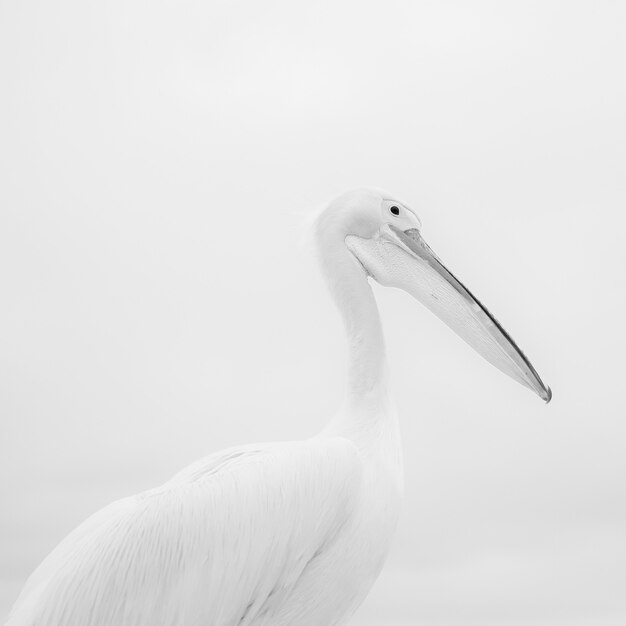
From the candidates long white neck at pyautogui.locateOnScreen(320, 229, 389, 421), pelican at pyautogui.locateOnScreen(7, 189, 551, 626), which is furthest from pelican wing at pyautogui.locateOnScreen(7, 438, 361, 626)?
long white neck at pyautogui.locateOnScreen(320, 229, 389, 421)

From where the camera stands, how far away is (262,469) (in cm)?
746

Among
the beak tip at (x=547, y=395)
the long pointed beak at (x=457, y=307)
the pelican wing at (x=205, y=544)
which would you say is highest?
the long pointed beak at (x=457, y=307)

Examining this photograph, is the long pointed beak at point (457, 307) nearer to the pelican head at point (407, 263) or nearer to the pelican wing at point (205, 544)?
the pelican head at point (407, 263)

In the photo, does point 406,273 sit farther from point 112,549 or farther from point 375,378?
point 112,549

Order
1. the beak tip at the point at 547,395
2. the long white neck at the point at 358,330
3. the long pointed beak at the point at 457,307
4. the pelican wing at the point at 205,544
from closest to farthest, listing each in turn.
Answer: the pelican wing at the point at 205,544 → the long white neck at the point at 358,330 → the beak tip at the point at 547,395 → the long pointed beak at the point at 457,307

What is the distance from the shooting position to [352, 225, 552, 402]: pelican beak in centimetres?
853

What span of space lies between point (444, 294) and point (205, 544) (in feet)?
8.72

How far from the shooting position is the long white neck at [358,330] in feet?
26.7

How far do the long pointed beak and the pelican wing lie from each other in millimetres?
1547

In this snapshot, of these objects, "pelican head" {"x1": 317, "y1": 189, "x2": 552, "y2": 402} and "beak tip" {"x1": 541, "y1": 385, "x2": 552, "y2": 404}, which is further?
"pelican head" {"x1": 317, "y1": 189, "x2": 552, "y2": 402}

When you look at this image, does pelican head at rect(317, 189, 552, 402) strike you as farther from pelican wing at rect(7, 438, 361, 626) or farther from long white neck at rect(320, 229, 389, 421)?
pelican wing at rect(7, 438, 361, 626)

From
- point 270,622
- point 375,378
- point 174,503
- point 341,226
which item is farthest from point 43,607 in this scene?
point 341,226

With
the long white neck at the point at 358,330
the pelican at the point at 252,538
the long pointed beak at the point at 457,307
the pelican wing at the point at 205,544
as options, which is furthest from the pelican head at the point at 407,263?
the pelican wing at the point at 205,544

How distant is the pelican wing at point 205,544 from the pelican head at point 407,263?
1558 mm
